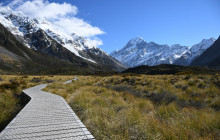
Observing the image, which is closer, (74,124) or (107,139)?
(107,139)

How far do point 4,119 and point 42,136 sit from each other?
10.8 feet

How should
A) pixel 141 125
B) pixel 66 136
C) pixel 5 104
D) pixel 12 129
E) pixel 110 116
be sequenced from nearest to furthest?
pixel 66 136 < pixel 12 129 < pixel 141 125 < pixel 110 116 < pixel 5 104

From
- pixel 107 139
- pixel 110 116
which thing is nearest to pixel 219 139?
pixel 107 139

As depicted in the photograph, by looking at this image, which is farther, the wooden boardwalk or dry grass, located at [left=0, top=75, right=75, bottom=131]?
dry grass, located at [left=0, top=75, right=75, bottom=131]

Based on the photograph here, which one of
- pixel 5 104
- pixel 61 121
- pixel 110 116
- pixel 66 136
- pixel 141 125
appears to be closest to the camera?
pixel 66 136

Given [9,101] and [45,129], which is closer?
[45,129]

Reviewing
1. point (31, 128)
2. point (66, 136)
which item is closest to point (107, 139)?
point (66, 136)

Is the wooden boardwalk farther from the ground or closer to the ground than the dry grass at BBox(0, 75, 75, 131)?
farther from the ground

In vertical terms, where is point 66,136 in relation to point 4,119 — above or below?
above

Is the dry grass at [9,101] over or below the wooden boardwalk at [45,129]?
below

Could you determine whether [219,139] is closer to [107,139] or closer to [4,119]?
[107,139]

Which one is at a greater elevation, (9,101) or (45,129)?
Answer: (45,129)

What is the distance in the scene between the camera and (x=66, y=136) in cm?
369

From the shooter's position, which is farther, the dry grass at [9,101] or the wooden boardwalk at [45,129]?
the dry grass at [9,101]
